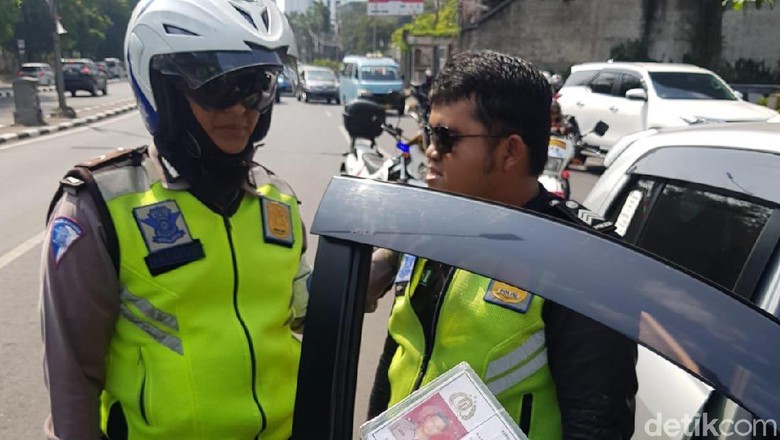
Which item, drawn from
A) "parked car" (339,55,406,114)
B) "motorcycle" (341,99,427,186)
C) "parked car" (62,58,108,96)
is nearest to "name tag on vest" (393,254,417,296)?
"motorcycle" (341,99,427,186)

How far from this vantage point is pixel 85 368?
141 centimetres

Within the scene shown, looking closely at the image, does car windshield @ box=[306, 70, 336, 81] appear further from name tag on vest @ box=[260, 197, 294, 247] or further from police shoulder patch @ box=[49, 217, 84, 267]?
police shoulder patch @ box=[49, 217, 84, 267]

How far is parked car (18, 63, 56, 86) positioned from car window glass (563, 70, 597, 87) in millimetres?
27148

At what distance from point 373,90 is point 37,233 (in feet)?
57.1

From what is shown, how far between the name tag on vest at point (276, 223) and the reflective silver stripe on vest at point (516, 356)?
61 centimetres

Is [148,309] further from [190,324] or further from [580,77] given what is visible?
[580,77]

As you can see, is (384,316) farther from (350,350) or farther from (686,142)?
(350,350)

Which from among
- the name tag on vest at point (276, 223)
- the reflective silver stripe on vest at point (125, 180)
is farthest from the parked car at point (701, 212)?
the reflective silver stripe on vest at point (125, 180)

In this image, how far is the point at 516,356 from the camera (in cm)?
122

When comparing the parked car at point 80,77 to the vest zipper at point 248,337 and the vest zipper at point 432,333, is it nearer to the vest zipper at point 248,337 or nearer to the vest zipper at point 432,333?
the vest zipper at point 248,337

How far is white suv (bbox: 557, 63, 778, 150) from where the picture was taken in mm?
10461

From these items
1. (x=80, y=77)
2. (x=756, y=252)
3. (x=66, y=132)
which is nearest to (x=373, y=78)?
(x=66, y=132)

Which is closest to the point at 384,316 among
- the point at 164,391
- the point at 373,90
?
the point at 164,391

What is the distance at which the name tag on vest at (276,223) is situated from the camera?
1601 millimetres
